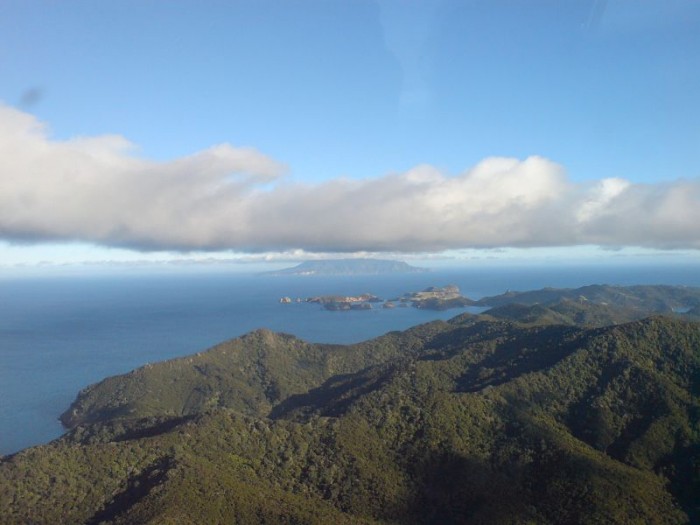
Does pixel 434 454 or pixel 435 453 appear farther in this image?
pixel 435 453

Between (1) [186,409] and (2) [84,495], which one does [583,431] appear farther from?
(1) [186,409]

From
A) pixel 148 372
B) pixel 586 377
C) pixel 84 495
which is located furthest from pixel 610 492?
pixel 148 372

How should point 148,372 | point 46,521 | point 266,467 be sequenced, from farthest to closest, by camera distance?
point 148,372, point 266,467, point 46,521
